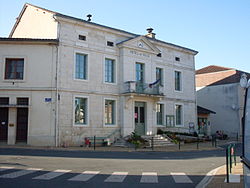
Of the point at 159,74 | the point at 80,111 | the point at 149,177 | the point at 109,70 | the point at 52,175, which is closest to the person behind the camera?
the point at 52,175

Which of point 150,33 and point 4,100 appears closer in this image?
point 4,100

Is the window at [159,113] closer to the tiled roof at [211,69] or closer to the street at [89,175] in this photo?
the tiled roof at [211,69]

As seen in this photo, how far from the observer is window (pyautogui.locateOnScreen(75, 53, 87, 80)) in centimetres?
2206

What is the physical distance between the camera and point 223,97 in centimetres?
3638

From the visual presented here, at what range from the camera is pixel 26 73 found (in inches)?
803

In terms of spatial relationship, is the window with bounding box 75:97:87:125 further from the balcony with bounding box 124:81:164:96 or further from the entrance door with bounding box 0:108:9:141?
the entrance door with bounding box 0:108:9:141

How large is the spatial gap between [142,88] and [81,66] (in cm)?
562

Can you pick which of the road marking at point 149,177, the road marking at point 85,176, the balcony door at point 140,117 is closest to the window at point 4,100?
the balcony door at point 140,117

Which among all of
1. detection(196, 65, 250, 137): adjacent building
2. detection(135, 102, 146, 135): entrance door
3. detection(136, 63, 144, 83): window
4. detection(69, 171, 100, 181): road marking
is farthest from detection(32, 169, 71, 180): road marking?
detection(196, 65, 250, 137): adjacent building

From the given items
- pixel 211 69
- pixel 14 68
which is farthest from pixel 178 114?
pixel 14 68

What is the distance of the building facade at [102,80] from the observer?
68.2 feet

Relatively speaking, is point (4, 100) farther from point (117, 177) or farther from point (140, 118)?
point (117, 177)

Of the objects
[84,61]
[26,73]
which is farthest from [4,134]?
[84,61]

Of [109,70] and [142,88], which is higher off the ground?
[109,70]
